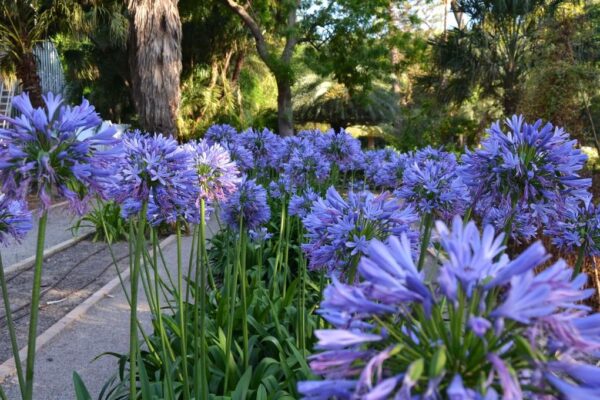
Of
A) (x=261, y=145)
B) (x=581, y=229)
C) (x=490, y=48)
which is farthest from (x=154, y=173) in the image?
(x=490, y=48)

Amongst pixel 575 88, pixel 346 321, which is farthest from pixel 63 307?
pixel 575 88

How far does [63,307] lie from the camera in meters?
5.79

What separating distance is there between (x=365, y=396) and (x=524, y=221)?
2.43 m

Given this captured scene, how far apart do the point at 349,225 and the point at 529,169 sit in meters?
0.73

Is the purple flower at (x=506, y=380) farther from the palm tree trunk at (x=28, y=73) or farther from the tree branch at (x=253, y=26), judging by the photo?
the tree branch at (x=253, y=26)

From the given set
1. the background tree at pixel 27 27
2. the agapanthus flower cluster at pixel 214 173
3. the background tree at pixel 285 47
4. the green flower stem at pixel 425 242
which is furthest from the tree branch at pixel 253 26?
the green flower stem at pixel 425 242

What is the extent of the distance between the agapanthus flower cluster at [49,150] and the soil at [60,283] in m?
3.51

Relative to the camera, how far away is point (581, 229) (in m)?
2.58

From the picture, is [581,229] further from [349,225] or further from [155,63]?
[155,63]

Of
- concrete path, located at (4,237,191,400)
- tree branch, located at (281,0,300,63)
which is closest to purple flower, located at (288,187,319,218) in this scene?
concrete path, located at (4,237,191,400)

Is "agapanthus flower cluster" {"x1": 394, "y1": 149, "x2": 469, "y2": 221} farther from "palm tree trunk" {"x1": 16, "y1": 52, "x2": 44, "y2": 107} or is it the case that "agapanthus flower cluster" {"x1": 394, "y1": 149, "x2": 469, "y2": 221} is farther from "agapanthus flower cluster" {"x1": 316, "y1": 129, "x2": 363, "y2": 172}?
"palm tree trunk" {"x1": 16, "y1": 52, "x2": 44, "y2": 107}

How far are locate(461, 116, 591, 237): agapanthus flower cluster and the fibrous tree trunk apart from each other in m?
8.27

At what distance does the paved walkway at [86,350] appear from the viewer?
399 centimetres

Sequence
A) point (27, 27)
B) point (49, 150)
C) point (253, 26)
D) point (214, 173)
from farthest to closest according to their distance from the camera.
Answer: point (253, 26) → point (27, 27) → point (214, 173) → point (49, 150)
